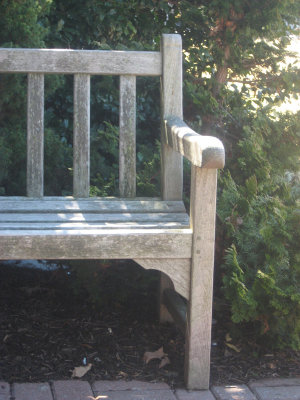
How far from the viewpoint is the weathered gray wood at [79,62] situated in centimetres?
263

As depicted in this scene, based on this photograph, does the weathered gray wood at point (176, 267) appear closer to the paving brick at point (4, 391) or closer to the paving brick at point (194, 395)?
the paving brick at point (194, 395)

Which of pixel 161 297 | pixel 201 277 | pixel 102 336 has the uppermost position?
pixel 201 277

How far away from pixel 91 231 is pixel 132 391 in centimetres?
61

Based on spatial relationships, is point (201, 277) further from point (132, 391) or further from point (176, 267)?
point (132, 391)

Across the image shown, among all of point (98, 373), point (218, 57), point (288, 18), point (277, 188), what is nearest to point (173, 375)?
point (98, 373)

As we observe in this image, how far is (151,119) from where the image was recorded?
12.3 ft

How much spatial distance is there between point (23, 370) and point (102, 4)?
208 centimetres

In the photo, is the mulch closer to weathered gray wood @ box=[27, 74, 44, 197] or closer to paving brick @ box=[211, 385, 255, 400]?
paving brick @ box=[211, 385, 255, 400]

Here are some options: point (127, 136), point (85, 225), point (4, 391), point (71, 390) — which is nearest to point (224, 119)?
point (127, 136)

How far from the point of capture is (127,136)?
2.72 m

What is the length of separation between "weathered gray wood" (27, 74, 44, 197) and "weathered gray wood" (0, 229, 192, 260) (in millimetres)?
692

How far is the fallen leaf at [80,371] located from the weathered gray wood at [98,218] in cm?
56

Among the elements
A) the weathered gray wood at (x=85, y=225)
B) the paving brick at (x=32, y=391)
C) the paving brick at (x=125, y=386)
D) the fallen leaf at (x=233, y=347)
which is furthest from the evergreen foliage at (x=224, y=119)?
the paving brick at (x=32, y=391)

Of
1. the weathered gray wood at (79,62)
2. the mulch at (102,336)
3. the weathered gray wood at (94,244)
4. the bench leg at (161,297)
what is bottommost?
the mulch at (102,336)
